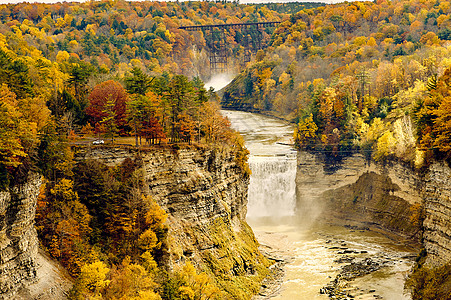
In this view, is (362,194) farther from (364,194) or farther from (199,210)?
(199,210)

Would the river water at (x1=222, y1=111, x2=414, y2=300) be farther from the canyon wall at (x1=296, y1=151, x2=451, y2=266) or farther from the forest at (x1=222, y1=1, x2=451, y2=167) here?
the forest at (x1=222, y1=1, x2=451, y2=167)

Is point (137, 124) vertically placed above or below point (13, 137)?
below

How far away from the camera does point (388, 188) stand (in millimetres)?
89438

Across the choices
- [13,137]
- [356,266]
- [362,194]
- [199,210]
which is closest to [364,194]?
[362,194]

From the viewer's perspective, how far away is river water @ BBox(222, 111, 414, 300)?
214ft

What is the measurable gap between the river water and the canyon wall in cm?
212

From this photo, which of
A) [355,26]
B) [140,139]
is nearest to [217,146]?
[140,139]

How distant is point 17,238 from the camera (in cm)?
4059

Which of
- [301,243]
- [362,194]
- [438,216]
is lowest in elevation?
[301,243]

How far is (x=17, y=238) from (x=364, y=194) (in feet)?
215

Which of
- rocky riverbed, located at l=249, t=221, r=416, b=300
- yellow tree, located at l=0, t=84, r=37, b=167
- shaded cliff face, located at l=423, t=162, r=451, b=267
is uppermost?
yellow tree, located at l=0, t=84, r=37, b=167

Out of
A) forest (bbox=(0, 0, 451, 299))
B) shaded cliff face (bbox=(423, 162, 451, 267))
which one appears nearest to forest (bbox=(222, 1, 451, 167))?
forest (bbox=(0, 0, 451, 299))

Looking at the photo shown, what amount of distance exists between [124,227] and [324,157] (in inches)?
2241

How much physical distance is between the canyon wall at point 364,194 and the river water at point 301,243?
2.12 m
